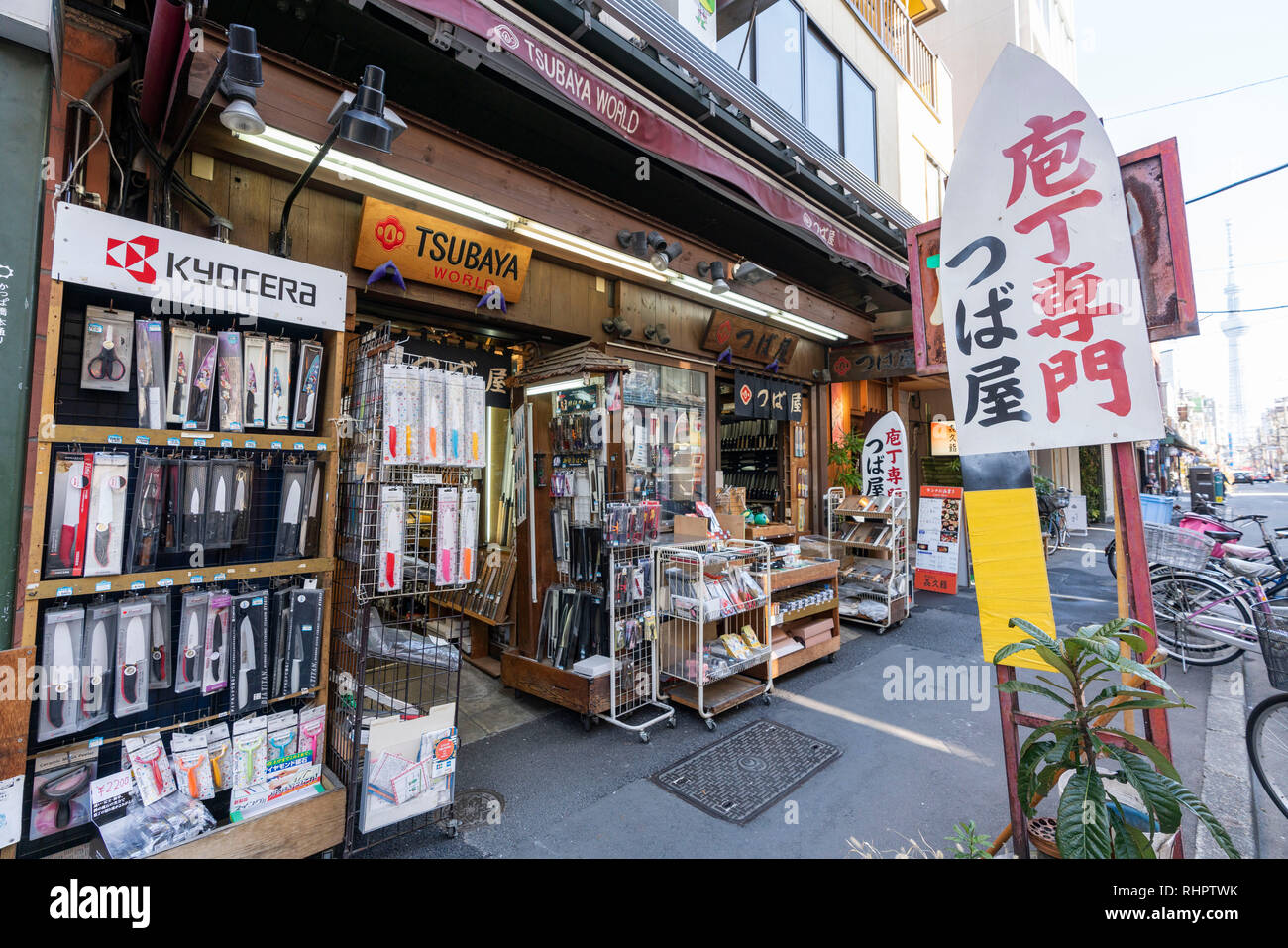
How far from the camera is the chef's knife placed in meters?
2.53

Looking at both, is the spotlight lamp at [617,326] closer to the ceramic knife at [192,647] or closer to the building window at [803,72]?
the building window at [803,72]

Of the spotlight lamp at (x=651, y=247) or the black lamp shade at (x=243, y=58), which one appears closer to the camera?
the black lamp shade at (x=243, y=58)

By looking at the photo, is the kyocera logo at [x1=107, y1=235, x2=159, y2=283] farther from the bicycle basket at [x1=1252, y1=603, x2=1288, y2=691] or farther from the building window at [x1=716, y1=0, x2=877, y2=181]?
the bicycle basket at [x1=1252, y1=603, x2=1288, y2=691]

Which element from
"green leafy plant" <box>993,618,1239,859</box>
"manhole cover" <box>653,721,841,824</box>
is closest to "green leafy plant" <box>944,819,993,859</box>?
"green leafy plant" <box>993,618,1239,859</box>

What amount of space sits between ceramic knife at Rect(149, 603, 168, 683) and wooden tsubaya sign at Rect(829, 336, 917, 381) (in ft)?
27.4

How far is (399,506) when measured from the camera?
298cm

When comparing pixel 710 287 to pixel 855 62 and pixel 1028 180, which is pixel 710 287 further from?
pixel 855 62

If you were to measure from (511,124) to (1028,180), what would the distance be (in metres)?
3.98

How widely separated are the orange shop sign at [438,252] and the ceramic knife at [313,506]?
156 centimetres

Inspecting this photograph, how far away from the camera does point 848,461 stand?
893 centimetres

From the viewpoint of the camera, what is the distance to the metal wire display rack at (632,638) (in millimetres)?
4336

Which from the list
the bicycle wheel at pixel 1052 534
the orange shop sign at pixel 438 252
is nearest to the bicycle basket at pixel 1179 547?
the orange shop sign at pixel 438 252

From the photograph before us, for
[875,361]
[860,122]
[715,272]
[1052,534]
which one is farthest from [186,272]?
[1052,534]
